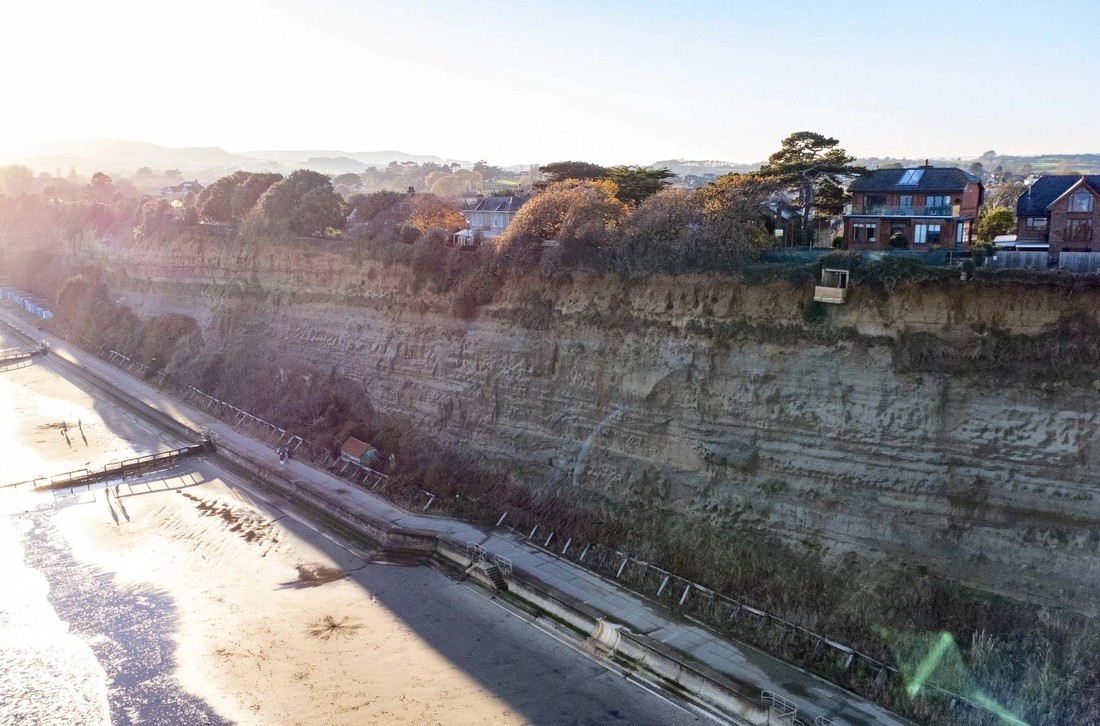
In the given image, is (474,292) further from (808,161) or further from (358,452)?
(808,161)

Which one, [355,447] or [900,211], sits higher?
[900,211]

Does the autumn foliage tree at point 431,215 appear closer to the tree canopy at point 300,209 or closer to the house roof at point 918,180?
the tree canopy at point 300,209

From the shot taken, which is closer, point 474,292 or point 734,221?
point 734,221

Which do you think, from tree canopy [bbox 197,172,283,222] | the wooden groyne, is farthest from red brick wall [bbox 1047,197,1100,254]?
tree canopy [bbox 197,172,283,222]

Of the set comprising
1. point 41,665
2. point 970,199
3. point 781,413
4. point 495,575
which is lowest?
point 41,665

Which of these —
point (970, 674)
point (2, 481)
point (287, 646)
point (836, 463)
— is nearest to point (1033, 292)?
point (836, 463)

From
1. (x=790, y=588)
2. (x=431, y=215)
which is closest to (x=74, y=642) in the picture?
(x=790, y=588)

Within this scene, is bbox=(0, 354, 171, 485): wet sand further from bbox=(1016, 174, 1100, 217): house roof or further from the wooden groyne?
bbox=(1016, 174, 1100, 217): house roof
